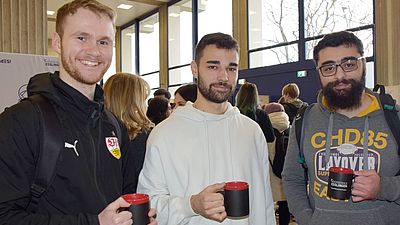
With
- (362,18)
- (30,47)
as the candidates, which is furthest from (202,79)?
(362,18)

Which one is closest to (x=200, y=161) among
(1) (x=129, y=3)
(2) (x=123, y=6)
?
(1) (x=129, y=3)

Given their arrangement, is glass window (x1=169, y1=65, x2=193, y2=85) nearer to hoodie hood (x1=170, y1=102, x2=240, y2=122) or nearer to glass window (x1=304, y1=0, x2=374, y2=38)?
glass window (x1=304, y1=0, x2=374, y2=38)

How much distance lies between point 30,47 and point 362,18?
5.52 meters

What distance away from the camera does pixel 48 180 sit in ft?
4.25

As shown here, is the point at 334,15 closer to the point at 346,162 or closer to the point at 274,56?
the point at 274,56

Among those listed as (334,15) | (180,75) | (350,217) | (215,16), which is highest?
(215,16)

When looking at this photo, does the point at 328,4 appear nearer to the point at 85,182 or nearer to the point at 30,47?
the point at 30,47

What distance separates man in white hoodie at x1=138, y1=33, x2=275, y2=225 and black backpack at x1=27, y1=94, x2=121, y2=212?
2.00ft

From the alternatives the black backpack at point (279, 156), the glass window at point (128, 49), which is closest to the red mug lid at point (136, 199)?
the black backpack at point (279, 156)

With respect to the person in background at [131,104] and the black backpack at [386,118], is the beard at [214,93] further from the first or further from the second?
the person in background at [131,104]

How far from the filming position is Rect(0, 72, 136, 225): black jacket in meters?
1.24

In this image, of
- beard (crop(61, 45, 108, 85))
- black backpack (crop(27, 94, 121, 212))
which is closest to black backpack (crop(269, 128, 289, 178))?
beard (crop(61, 45, 108, 85))

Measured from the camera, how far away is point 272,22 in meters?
9.23

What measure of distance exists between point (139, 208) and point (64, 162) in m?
0.31
